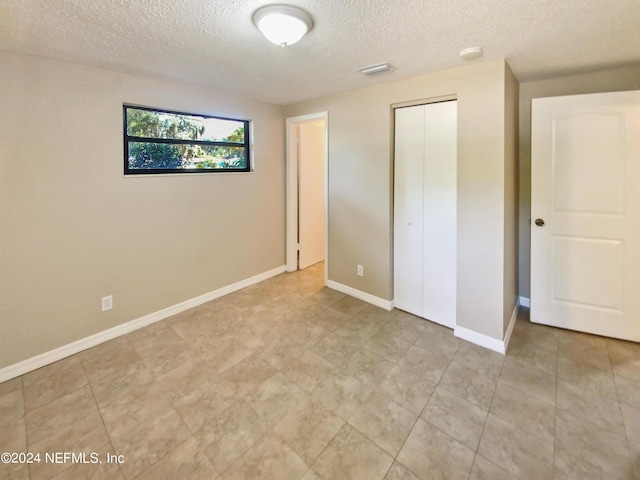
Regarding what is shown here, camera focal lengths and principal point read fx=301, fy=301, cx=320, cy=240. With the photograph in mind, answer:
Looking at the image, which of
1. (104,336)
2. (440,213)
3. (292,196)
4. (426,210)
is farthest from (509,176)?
(104,336)

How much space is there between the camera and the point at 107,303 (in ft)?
8.59

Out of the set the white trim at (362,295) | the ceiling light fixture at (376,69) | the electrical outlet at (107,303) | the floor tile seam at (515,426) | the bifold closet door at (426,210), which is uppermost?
the ceiling light fixture at (376,69)

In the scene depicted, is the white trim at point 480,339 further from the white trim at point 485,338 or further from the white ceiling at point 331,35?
the white ceiling at point 331,35

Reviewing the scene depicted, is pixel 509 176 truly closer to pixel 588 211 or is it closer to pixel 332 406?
pixel 588 211

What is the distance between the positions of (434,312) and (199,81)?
3.08 meters

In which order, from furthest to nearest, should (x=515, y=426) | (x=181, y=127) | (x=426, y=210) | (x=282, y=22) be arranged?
(x=181, y=127)
(x=426, y=210)
(x=515, y=426)
(x=282, y=22)

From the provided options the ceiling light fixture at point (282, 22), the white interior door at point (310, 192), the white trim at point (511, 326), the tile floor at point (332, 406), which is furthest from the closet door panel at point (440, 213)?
the white interior door at point (310, 192)

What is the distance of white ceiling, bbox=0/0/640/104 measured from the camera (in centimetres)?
154

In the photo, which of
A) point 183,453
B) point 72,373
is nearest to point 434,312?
point 183,453

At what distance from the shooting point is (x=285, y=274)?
4184 millimetres

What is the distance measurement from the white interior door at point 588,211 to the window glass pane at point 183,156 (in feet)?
9.93

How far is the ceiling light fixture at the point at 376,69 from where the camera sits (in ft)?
7.76

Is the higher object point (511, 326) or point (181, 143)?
point (181, 143)

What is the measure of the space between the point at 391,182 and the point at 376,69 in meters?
1.00
